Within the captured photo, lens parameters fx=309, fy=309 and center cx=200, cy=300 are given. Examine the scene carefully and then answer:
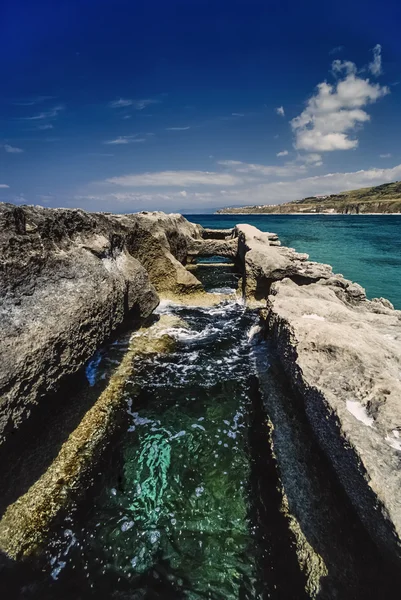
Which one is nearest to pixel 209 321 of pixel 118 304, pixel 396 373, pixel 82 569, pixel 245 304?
pixel 245 304

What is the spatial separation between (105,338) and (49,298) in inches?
71.0

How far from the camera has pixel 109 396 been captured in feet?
24.7

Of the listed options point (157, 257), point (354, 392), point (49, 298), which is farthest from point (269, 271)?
point (49, 298)

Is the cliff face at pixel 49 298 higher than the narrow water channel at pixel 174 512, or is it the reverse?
the cliff face at pixel 49 298

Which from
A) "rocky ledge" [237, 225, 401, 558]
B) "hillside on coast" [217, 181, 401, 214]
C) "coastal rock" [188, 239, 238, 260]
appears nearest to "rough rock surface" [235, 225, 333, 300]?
"rocky ledge" [237, 225, 401, 558]

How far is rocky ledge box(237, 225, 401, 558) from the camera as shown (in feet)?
11.1

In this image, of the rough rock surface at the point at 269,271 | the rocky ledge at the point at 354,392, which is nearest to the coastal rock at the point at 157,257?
the rough rock surface at the point at 269,271

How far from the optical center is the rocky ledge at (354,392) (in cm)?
338

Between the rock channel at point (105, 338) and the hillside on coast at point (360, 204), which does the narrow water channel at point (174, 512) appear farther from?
the hillside on coast at point (360, 204)

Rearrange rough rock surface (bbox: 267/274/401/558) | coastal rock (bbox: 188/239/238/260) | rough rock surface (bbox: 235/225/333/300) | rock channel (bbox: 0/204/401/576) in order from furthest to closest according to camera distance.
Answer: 1. coastal rock (bbox: 188/239/238/260)
2. rough rock surface (bbox: 235/225/333/300)
3. rock channel (bbox: 0/204/401/576)
4. rough rock surface (bbox: 267/274/401/558)

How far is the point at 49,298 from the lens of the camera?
5.76m

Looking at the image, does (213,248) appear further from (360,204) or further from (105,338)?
(360,204)

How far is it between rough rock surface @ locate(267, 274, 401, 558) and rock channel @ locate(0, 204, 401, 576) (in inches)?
0.6

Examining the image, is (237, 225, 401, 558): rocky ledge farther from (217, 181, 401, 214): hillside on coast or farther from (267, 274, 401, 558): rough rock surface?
(217, 181, 401, 214): hillside on coast
